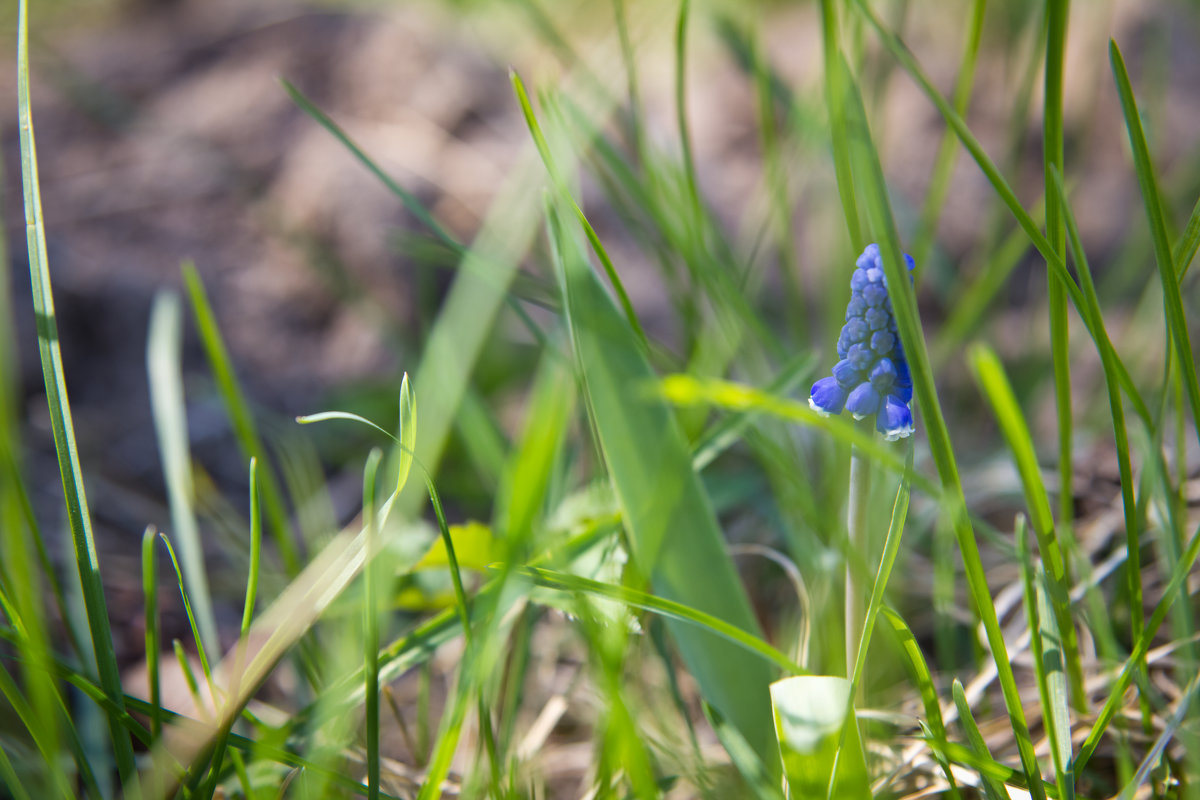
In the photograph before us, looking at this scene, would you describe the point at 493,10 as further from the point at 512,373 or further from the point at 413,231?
the point at 512,373

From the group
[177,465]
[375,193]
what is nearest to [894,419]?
[177,465]

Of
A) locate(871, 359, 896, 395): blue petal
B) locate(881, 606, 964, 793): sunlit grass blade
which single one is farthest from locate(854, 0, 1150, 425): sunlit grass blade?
locate(881, 606, 964, 793): sunlit grass blade

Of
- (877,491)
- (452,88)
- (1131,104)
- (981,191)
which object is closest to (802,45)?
(981,191)

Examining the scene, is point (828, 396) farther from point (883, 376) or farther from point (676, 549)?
point (676, 549)

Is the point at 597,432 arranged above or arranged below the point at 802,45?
below

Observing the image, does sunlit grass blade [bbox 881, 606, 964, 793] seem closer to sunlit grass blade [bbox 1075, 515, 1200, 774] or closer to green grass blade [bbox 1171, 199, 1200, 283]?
sunlit grass blade [bbox 1075, 515, 1200, 774]

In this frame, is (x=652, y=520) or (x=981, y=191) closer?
(x=652, y=520)
